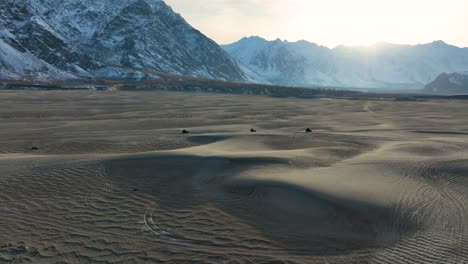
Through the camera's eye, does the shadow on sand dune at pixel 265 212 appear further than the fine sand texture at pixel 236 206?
Yes

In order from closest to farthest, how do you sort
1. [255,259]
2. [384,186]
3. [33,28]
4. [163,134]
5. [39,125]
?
[255,259] < [384,186] < [163,134] < [39,125] < [33,28]

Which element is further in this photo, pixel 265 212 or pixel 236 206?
pixel 236 206

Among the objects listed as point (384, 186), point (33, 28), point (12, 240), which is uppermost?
point (33, 28)

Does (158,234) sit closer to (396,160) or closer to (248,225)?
(248,225)

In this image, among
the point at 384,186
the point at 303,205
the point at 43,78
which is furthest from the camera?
the point at 43,78

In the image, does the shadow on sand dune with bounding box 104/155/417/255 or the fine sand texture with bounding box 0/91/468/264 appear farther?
the shadow on sand dune with bounding box 104/155/417/255

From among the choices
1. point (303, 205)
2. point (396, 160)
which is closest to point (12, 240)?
point (303, 205)

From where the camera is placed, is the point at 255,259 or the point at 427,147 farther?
the point at 427,147

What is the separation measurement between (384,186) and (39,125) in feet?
96.8

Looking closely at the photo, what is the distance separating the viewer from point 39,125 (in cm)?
3409

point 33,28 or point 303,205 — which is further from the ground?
point 33,28

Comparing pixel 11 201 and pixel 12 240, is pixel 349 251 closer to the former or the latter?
pixel 12 240

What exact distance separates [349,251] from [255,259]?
7.97 feet

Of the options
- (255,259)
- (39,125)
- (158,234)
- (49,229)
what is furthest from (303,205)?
(39,125)
